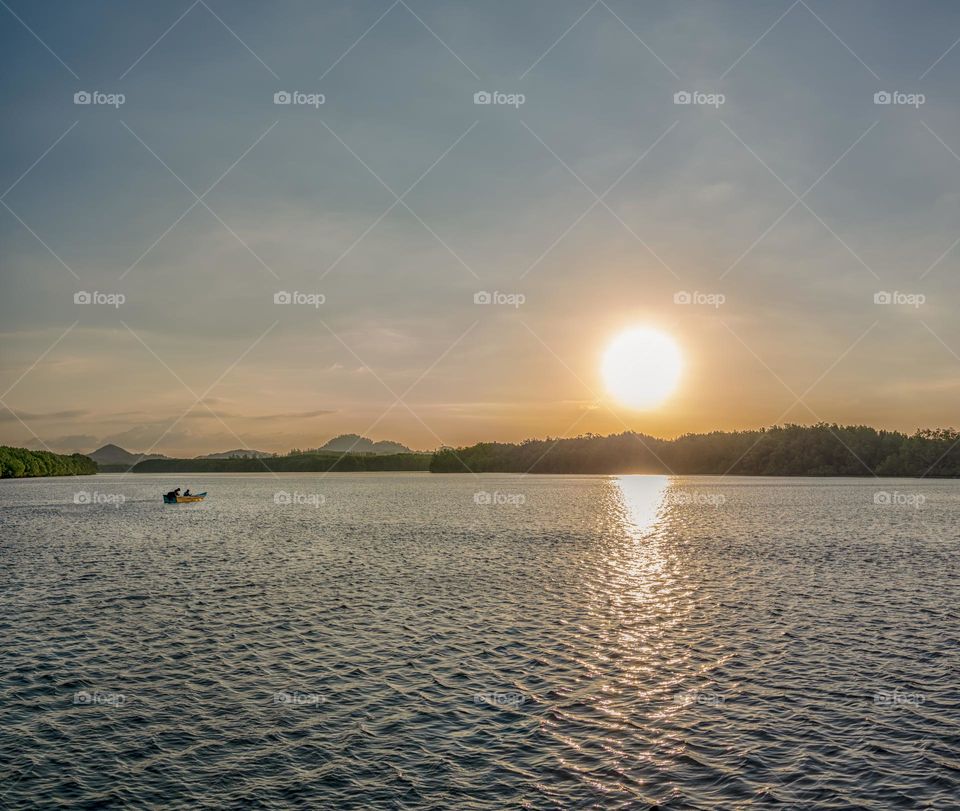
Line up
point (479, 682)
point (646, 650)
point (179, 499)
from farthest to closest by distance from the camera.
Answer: point (179, 499) → point (646, 650) → point (479, 682)

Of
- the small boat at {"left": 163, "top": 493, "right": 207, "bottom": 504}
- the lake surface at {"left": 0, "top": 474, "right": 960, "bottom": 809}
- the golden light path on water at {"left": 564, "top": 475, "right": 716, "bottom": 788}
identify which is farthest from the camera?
the small boat at {"left": 163, "top": 493, "right": 207, "bottom": 504}

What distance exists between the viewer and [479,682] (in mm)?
28703

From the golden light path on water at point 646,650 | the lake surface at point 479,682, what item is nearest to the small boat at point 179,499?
the lake surface at point 479,682

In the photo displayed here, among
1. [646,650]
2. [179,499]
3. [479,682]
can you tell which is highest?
[179,499]

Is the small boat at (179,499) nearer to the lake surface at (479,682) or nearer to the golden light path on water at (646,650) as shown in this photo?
the lake surface at (479,682)

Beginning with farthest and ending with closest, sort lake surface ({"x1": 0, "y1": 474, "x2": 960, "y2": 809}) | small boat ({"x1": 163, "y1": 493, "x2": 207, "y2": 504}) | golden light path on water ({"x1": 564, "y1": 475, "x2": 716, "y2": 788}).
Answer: small boat ({"x1": 163, "y1": 493, "x2": 207, "y2": 504}) → golden light path on water ({"x1": 564, "y1": 475, "x2": 716, "y2": 788}) → lake surface ({"x1": 0, "y1": 474, "x2": 960, "y2": 809})

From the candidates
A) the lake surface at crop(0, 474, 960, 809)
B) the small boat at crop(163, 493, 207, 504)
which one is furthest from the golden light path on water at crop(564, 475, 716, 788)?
the small boat at crop(163, 493, 207, 504)

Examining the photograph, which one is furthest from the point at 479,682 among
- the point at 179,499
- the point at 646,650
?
the point at 179,499

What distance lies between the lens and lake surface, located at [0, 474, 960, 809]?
2002cm

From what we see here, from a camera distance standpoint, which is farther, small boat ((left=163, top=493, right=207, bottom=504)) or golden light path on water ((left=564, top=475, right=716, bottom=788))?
small boat ((left=163, top=493, right=207, bottom=504))

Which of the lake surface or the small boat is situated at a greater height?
the small boat

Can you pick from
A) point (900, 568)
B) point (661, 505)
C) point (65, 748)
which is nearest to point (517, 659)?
point (65, 748)

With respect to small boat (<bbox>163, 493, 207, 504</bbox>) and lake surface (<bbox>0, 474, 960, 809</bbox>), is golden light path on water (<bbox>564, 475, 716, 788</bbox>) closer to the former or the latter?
lake surface (<bbox>0, 474, 960, 809</bbox>)

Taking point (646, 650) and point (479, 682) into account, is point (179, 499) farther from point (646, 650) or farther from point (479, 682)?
point (479, 682)
